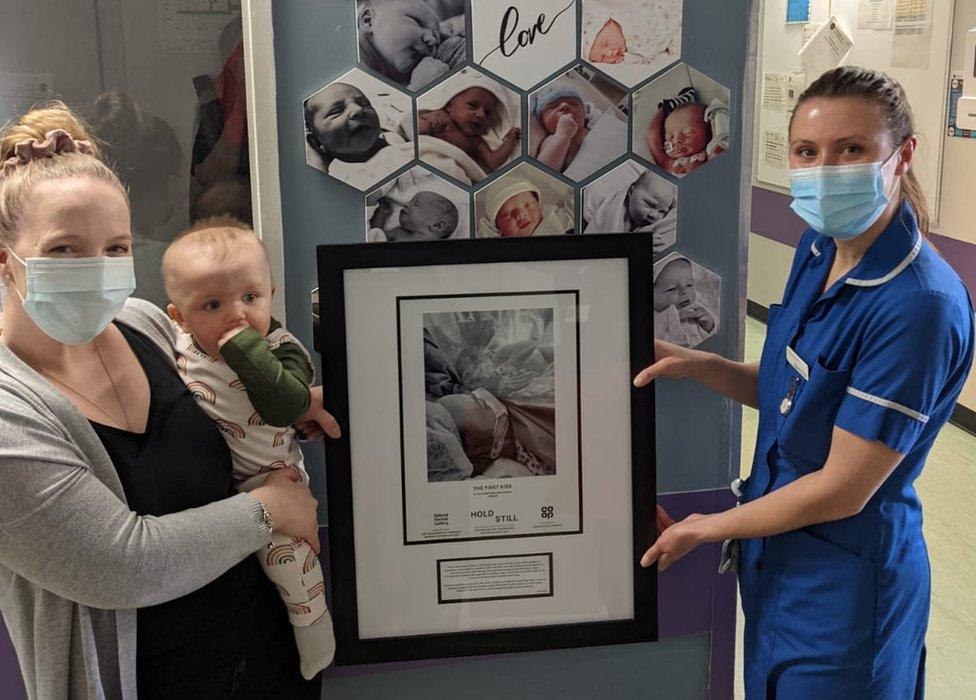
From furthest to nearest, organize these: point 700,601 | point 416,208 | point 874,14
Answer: point 874,14
point 700,601
point 416,208

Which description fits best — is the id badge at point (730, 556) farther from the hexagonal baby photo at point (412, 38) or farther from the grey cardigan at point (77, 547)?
the hexagonal baby photo at point (412, 38)

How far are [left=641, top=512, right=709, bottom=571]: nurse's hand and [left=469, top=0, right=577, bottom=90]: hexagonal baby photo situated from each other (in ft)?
2.30

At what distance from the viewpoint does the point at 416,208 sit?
151 centimetres

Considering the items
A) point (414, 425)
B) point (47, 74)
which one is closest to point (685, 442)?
point (414, 425)

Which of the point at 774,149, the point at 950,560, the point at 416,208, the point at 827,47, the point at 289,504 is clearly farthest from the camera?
the point at 774,149

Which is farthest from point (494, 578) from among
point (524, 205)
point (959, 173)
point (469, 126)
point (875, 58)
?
point (875, 58)

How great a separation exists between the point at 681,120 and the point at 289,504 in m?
0.85

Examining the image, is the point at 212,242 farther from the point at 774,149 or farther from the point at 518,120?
the point at 774,149

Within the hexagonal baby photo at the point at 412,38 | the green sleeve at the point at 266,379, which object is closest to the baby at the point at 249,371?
the green sleeve at the point at 266,379

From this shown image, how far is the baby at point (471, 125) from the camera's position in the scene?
4.87ft

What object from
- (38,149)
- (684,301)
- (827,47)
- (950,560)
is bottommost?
(950,560)

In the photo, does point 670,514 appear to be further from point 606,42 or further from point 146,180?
point 146,180

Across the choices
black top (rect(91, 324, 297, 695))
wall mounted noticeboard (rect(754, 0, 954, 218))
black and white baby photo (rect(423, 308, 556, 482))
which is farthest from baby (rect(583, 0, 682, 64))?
wall mounted noticeboard (rect(754, 0, 954, 218))

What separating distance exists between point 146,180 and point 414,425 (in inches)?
21.9
